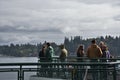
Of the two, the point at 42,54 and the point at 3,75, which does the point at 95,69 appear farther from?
the point at 42,54

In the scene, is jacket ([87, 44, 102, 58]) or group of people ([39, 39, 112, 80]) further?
group of people ([39, 39, 112, 80])

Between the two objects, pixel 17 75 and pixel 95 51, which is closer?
pixel 17 75

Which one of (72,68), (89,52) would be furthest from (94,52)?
(72,68)

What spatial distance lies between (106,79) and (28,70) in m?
2.75

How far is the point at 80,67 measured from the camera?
1609 cm

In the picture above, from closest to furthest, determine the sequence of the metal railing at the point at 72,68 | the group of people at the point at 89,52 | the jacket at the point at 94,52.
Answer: the metal railing at the point at 72,68 < the jacket at the point at 94,52 < the group of people at the point at 89,52

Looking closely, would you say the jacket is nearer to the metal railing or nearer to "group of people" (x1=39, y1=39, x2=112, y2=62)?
"group of people" (x1=39, y1=39, x2=112, y2=62)

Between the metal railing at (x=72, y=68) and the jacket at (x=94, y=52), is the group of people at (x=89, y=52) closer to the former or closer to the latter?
the jacket at (x=94, y=52)

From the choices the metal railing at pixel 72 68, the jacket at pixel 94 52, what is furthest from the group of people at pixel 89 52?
the metal railing at pixel 72 68

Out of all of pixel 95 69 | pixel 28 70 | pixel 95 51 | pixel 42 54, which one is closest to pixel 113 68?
pixel 95 69

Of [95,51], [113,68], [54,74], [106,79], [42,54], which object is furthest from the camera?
[42,54]

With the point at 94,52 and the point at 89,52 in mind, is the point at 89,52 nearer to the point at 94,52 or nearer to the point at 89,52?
the point at 89,52

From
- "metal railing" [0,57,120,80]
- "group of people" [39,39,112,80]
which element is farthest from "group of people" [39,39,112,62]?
"metal railing" [0,57,120,80]

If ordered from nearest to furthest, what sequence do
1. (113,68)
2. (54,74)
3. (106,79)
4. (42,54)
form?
(113,68) < (106,79) < (54,74) < (42,54)
